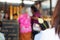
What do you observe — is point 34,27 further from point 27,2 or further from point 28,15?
point 27,2

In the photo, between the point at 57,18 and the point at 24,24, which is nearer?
the point at 57,18

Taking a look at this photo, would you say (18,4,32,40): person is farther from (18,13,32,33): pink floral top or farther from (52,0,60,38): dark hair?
(52,0,60,38): dark hair

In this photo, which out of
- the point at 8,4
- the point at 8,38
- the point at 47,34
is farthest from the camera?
the point at 8,4

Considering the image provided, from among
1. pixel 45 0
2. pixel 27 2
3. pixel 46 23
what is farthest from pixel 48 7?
pixel 46 23

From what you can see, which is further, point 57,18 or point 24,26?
point 24,26

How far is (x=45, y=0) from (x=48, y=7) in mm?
212

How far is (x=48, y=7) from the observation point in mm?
5312

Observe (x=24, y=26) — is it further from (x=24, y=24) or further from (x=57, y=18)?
(x=57, y=18)

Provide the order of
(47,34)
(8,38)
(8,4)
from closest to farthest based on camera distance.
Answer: (47,34) → (8,38) → (8,4)

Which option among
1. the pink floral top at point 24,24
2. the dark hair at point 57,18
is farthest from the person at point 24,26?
the dark hair at point 57,18

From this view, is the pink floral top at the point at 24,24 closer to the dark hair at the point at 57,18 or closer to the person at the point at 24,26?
the person at the point at 24,26

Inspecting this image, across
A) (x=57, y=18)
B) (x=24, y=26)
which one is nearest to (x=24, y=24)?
(x=24, y=26)

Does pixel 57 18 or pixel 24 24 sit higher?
pixel 57 18

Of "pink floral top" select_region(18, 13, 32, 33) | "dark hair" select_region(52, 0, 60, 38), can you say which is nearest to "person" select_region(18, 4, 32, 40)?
"pink floral top" select_region(18, 13, 32, 33)
